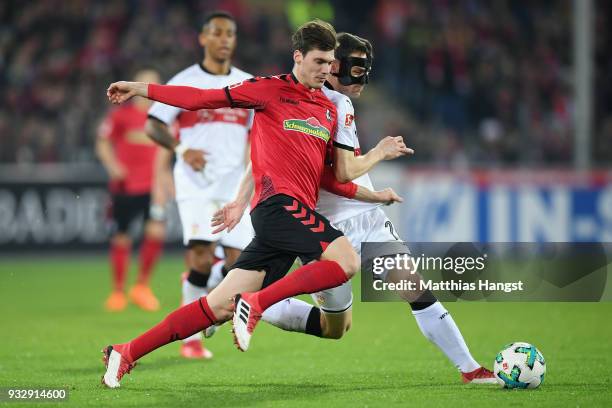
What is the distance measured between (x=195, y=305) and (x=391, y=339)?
3.17m

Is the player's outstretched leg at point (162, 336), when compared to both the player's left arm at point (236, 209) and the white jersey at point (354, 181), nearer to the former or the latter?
the player's left arm at point (236, 209)

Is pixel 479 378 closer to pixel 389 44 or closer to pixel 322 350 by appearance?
pixel 322 350

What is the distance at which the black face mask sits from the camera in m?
6.34

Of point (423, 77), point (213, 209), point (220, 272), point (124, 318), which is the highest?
point (423, 77)

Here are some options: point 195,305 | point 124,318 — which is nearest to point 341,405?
point 195,305

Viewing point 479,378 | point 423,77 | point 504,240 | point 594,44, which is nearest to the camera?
point 479,378

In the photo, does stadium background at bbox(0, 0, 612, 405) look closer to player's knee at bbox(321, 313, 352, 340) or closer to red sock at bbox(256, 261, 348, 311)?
player's knee at bbox(321, 313, 352, 340)

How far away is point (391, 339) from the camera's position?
863cm

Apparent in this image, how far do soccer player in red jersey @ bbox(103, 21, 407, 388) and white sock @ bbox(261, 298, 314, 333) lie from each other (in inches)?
27.8

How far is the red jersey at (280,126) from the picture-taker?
5750mm

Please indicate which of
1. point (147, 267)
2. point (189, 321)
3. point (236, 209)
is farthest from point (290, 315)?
point (147, 267)

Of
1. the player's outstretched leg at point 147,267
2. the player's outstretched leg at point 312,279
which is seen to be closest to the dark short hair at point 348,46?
the player's outstretched leg at point 312,279

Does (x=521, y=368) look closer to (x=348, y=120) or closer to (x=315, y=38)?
(x=348, y=120)

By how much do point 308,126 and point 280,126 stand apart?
0.16 metres
